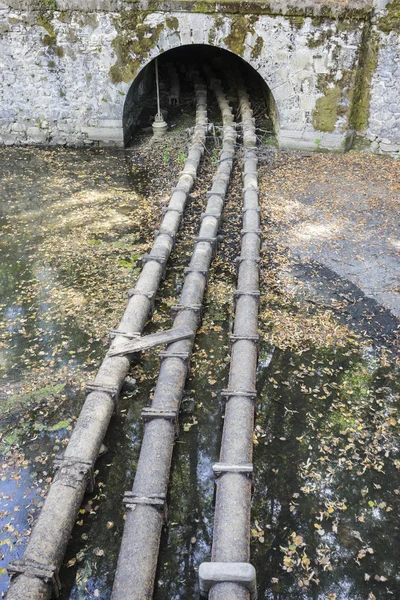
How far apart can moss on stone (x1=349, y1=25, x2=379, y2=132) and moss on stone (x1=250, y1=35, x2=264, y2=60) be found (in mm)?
2226

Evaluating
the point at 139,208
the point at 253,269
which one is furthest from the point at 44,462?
the point at 139,208

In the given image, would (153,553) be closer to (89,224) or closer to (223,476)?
(223,476)

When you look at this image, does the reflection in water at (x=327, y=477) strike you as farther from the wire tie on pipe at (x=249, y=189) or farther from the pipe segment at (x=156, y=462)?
the wire tie on pipe at (x=249, y=189)

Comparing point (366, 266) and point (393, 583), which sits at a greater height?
point (366, 266)

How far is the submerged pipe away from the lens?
404 cm

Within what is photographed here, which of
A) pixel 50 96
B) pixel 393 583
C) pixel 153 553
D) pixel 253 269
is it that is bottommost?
pixel 393 583

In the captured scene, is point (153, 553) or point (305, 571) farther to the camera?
point (305, 571)

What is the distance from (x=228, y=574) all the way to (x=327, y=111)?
1104 centimetres

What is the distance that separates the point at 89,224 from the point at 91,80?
15.1 feet

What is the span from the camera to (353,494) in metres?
5.29

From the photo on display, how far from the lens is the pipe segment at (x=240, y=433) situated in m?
4.27

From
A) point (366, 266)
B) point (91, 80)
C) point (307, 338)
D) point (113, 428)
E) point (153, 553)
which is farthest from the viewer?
point (91, 80)

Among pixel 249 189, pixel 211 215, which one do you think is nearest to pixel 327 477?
pixel 211 215

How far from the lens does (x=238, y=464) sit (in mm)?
4938
